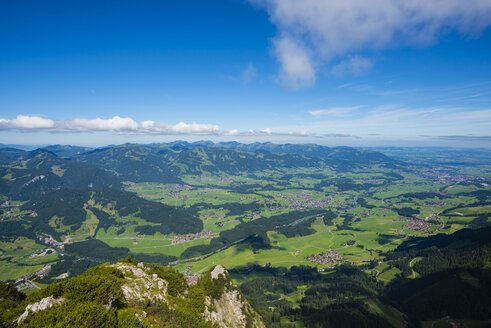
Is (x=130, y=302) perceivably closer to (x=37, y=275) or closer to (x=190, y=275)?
(x=190, y=275)

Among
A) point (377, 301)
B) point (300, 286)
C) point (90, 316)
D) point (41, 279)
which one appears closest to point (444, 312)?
point (377, 301)

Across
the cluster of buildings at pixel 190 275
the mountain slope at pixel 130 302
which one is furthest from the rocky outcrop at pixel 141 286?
the cluster of buildings at pixel 190 275

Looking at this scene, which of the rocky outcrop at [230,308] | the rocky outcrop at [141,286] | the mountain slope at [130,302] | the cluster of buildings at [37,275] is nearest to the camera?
the mountain slope at [130,302]

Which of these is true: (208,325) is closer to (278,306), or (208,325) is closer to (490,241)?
(278,306)

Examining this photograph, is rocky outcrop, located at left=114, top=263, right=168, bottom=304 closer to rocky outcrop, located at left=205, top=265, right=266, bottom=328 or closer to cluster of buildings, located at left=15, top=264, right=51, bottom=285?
rocky outcrop, located at left=205, top=265, right=266, bottom=328

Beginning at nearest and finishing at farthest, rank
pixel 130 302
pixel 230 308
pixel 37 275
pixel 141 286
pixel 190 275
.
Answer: pixel 130 302, pixel 141 286, pixel 230 308, pixel 190 275, pixel 37 275

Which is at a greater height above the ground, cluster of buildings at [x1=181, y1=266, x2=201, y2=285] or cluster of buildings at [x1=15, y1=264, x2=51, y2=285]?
cluster of buildings at [x1=181, y1=266, x2=201, y2=285]

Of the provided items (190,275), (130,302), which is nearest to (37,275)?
(190,275)

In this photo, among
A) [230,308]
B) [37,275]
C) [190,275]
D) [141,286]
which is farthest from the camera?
[37,275]

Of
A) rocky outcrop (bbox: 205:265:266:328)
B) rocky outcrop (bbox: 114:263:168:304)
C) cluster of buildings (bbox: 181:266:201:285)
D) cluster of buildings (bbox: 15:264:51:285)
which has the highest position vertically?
rocky outcrop (bbox: 114:263:168:304)

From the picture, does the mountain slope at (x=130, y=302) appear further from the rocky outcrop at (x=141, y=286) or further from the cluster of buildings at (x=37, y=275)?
the cluster of buildings at (x=37, y=275)

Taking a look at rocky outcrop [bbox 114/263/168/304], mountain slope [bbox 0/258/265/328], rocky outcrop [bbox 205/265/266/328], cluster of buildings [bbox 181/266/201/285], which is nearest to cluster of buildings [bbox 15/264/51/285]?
cluster of buildings [bbox 181/266/201/285]
